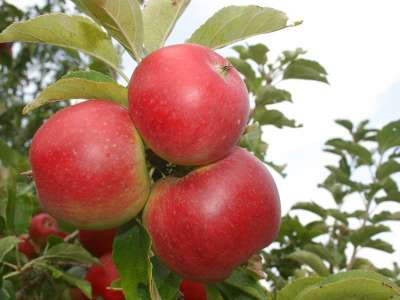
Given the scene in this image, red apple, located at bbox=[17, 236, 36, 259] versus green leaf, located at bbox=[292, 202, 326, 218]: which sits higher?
red apple, located at bbox=[17, 236, 36, 259]

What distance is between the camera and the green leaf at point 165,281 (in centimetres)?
112

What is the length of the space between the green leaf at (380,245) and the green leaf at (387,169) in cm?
36

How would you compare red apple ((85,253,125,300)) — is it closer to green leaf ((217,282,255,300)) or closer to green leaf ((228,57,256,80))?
green leaf ((217,282,255,300))

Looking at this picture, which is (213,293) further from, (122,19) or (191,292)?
(122,19)

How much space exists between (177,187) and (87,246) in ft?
2.17

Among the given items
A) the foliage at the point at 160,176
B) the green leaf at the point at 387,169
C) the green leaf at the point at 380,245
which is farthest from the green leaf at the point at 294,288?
the green leaf at the point at 387,169

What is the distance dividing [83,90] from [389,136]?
2232 mm

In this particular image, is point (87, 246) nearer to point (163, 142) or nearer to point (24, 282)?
point (24, 282)

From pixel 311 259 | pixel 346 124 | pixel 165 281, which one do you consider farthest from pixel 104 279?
pixel 346 124

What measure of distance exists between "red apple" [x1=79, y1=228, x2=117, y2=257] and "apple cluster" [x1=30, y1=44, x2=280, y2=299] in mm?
493

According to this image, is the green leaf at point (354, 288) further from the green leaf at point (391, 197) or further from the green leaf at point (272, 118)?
the green leaf at point (391, 197)

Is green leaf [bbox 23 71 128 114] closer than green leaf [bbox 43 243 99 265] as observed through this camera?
Yes

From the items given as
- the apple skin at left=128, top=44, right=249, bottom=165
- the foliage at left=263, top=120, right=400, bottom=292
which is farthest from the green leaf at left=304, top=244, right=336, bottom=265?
the apple skin at left=128, top=44, right=249, bottom=165

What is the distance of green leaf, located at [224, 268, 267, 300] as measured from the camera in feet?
3.95
